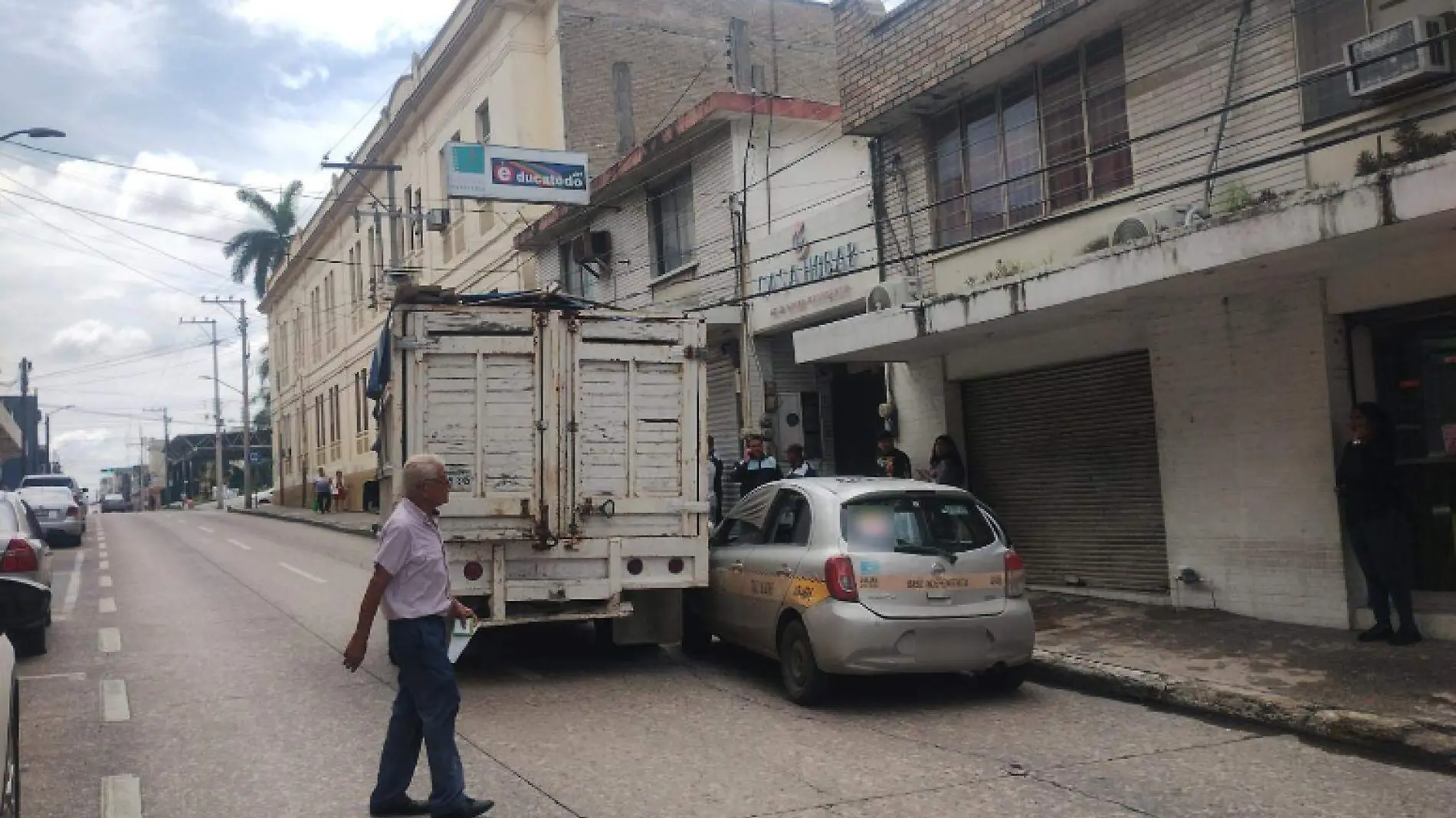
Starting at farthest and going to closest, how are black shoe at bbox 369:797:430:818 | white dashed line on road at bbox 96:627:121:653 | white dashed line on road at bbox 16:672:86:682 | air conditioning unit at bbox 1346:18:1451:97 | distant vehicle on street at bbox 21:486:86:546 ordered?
distant vehicle on street at bbox 21:486:86:546, white dashed line on road at bbox 96:627:121:653, white dashed line on road at bbox 16:672:86:682, air conditioning unit at bbox 1346:18:1451:97, black shoe at bbox 369:797:430:818

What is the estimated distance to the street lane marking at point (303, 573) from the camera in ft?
52.2

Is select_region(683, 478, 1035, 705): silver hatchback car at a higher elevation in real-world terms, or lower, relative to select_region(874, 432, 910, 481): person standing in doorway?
lower

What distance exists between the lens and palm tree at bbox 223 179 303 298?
1937 inches

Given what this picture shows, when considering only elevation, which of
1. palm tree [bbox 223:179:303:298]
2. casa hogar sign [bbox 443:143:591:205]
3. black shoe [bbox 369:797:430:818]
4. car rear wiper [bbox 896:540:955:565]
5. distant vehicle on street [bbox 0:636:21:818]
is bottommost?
black shoe [bbox 369:797:430:818]

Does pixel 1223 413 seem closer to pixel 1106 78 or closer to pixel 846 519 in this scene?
pixel 1106 78

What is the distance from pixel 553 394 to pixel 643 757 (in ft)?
10.4

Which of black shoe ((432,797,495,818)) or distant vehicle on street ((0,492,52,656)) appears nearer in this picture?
black shoe ((432,797,495,818))

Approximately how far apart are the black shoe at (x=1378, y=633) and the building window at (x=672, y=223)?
1191 centimetres

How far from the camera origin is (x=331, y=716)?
7.29 meters

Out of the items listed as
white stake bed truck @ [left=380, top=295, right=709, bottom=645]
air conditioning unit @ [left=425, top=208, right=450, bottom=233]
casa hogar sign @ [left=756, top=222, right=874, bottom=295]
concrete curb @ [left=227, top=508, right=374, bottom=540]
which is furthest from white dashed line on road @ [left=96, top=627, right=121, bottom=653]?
air conditioning unit @ [left=425, top=208, right=450, bottom=233]

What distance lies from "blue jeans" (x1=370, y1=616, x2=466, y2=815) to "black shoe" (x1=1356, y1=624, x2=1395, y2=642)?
269 inches

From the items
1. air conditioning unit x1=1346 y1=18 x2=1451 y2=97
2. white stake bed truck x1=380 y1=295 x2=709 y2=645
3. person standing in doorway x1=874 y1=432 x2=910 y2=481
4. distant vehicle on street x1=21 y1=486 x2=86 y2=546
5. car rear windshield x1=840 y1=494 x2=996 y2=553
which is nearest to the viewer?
car rear windshield x1=840 y1=494 x2=996 y2=553

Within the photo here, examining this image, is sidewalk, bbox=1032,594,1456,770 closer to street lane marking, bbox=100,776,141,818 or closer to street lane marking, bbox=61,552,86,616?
street lane marking, bbox=100,776,141,818

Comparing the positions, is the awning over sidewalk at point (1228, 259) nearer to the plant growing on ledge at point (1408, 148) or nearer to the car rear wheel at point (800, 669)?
the plant growing on ledge at point (1408, 148)
